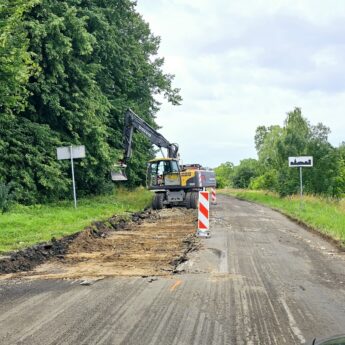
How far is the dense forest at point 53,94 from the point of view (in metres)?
18.8

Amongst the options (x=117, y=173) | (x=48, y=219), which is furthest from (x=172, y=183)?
(x=48, y=219)

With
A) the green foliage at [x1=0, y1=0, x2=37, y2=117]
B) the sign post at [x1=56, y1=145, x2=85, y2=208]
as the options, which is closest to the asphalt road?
the green foliage at [x1=0, y1=0, x2=37, y2=117]

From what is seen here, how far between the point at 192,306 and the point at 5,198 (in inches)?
566

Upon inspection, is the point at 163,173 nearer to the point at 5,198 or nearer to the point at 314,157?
the point at 5,198

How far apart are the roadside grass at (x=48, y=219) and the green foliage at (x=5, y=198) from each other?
292mm

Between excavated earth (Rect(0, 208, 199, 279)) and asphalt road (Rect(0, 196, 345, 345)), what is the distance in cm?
60

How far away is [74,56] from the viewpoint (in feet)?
82.4

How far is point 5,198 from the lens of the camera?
1898 cm

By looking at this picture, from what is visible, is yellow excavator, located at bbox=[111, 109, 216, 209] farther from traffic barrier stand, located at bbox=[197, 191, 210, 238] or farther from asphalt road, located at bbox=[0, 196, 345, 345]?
asphalt road, located at bbox=[0, 196, 345, 345]

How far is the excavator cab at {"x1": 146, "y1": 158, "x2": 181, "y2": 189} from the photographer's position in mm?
Result: 26078

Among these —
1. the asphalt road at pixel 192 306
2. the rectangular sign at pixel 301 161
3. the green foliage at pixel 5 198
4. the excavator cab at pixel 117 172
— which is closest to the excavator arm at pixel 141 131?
the excavator cab at pixel 117 172

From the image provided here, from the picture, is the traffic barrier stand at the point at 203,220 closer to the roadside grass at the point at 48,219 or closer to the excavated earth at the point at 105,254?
the excavated earth at the point at 105,254

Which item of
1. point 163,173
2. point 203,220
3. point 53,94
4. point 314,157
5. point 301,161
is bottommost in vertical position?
point 203,220

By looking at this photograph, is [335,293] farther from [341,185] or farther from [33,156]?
[341,185]
